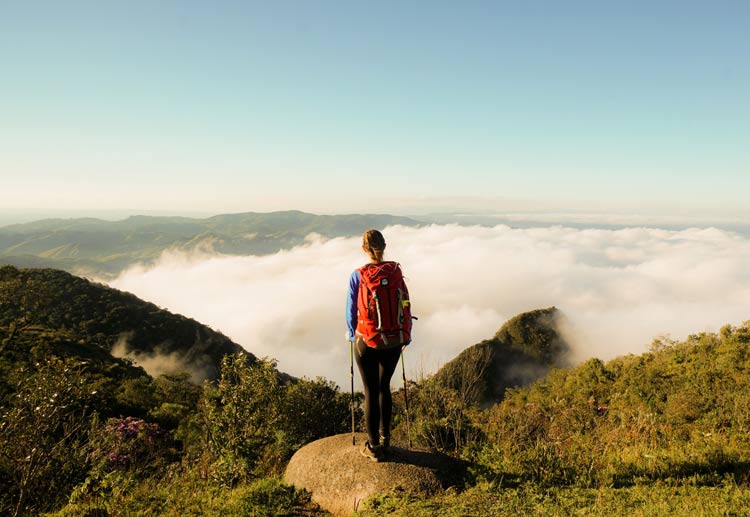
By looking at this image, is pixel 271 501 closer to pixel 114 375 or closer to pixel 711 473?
pixel 711 473

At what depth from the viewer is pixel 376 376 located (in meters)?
5.05

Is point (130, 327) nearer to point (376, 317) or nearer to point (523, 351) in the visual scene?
point (376, 317)

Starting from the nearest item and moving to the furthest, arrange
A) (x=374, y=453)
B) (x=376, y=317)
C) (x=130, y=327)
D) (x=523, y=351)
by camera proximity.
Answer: (x=376, y=317) < (x=374, y=453) < (x=130, y=327) < (x=523, y=351)

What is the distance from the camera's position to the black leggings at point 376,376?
194 inches

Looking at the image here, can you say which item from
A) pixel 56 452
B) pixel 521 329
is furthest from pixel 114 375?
pixel 521 329

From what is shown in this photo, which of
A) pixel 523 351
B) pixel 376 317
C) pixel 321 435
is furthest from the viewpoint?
pixel 523 351

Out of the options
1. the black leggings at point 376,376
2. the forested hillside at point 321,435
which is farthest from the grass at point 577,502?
the black leggings at point 376,376

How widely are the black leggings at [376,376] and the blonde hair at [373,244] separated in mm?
1101

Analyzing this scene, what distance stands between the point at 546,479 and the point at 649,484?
126 cm

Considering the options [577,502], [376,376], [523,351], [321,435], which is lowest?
[523,351]

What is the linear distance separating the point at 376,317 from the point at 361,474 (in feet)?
7.39

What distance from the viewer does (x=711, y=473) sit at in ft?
16.7

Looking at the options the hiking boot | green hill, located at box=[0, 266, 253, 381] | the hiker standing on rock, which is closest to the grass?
the hiking boot

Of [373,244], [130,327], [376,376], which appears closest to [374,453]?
[376,376]
